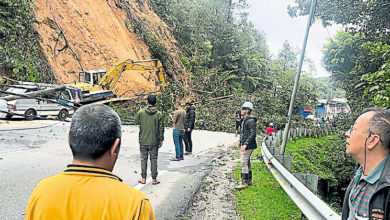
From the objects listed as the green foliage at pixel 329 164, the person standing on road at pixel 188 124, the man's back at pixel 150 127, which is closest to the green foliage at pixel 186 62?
the green foliage at pixel 329 164

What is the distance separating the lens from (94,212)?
162cm

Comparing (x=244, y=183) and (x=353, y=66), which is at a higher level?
(x=353, y=66)

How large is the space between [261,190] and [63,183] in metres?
5.32

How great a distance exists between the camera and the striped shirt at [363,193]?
80.7 inches

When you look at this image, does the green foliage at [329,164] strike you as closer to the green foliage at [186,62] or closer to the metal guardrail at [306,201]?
the metal guardrail at [306,201]

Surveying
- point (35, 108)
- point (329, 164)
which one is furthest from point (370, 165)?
point (35, 108)

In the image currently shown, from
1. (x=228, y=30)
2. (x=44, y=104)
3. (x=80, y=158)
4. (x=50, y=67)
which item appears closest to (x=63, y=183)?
(x=80, y=158)

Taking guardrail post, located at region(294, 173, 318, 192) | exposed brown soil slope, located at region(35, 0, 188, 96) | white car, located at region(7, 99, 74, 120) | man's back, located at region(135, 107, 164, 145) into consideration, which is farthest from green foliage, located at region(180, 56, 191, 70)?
guardrail post, located at region(294, 173, 318, 192)

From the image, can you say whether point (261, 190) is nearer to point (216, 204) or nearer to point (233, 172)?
point (216, 204)

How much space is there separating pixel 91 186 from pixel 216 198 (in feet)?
15.1

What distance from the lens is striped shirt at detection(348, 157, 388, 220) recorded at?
2.05 meters

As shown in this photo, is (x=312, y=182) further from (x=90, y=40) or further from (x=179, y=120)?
(x=90, y=40)

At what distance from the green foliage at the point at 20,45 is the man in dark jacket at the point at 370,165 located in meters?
19.7

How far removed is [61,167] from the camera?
7.75 m
